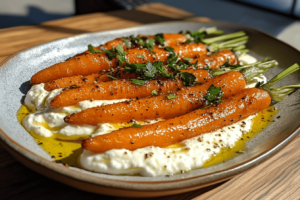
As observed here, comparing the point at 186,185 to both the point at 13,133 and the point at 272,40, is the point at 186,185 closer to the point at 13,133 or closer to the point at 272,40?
the point at 13,133

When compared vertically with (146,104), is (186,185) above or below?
below

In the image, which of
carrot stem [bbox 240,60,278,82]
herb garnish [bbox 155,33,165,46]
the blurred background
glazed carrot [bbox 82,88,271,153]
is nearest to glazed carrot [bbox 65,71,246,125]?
glazed carrot [bbox 82,88,271,153]

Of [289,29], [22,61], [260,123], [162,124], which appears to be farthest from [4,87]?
[289,29]

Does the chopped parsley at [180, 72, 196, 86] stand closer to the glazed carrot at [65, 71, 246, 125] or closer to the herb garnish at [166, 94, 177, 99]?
the glazed carrot at [65, 71, 246, 125]

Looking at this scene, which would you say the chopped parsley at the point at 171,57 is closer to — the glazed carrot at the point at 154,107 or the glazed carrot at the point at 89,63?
the glazed carrot at the point at 89,63

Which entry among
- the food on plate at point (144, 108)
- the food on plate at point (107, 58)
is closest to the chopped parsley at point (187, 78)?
the food on plate at point (144, 108)

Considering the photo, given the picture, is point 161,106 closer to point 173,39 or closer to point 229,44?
point 173,39
